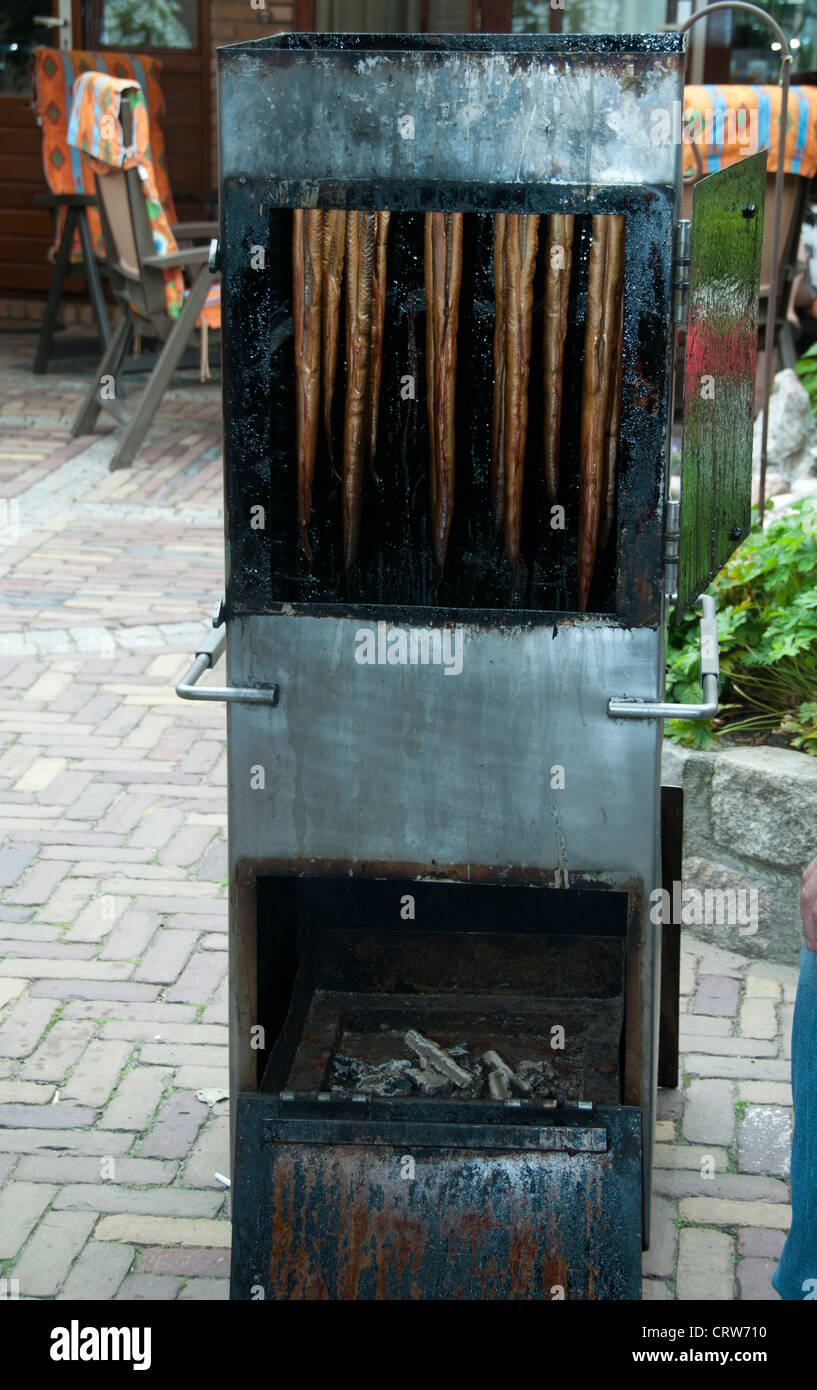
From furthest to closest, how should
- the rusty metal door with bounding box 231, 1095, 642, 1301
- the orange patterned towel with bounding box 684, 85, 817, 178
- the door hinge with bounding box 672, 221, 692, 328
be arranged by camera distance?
the orange patterned towel with bounding box 684, 85, 817, 178
the rusty metal door with bounding box 231, 1095, 642, 1301
the door hinge with bounding box 672, 221, 692, 328

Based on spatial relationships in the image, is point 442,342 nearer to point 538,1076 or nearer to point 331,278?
point 331,278

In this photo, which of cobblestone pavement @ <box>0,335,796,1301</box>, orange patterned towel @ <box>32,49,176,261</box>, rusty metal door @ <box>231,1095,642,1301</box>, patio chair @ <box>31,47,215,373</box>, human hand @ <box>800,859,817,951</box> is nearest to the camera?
human hand @ <box>800,859,817,951</box>

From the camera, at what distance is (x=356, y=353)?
8.15 ft

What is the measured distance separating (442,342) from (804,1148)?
4.44ft

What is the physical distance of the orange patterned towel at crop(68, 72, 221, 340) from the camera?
7.79 metres

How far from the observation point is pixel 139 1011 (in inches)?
148

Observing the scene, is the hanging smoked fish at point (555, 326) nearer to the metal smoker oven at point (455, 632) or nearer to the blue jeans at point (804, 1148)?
the metal smoker oven at point (455, 632)

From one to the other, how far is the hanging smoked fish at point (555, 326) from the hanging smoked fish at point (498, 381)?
74mm

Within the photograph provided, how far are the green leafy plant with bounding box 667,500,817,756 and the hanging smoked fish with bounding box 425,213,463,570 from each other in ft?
5.33

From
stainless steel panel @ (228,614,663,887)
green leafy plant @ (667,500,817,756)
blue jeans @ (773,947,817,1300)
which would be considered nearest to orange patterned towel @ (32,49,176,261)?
green leafy plant @ (667,500,817,756)

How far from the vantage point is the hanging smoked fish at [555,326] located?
96.3 inches

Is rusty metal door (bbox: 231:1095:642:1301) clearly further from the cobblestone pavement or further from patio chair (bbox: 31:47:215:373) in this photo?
patio chair (bbox: 31:47:215:373)
